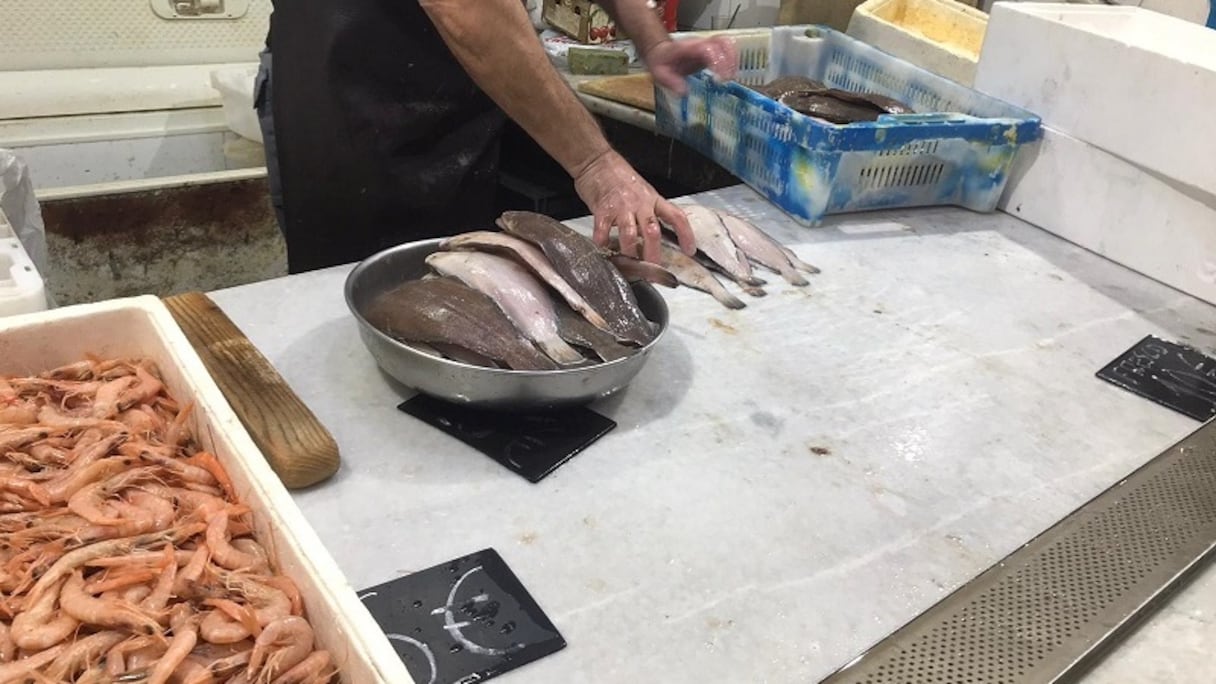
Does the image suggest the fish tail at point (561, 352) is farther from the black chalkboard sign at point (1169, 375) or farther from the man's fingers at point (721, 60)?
the man's fingers at point (721, 60)

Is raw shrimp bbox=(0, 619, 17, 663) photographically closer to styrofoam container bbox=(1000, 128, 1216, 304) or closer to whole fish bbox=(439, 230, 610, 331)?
whole fish bbox=(439, 230, 610, 331)

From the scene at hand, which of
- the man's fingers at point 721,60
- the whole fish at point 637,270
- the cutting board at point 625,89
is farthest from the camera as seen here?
the cutting board at point 625,89

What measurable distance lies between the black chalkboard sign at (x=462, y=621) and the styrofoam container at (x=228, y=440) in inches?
7.2


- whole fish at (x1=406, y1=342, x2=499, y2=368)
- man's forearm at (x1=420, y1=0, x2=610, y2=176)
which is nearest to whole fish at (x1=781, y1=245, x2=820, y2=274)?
man's forearm at (x1=420, y1=0, x2=610, y2=176)

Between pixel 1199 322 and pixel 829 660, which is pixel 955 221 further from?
pixel 829 660

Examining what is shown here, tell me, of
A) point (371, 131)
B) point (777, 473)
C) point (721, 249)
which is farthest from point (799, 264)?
point (371, 131)

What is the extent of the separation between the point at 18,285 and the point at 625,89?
2059 millimetres

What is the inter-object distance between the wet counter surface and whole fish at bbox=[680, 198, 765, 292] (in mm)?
60

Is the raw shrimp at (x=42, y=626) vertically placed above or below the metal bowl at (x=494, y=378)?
above

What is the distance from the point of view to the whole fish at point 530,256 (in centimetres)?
149

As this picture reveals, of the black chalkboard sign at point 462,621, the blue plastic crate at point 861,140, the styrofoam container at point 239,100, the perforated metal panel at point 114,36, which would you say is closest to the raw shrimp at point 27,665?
the black chalkboard sign at point 462,621

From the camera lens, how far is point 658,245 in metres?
1.88

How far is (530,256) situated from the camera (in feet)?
5.06

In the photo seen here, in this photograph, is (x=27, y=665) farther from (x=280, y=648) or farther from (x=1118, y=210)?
(x=1118, y=210)
